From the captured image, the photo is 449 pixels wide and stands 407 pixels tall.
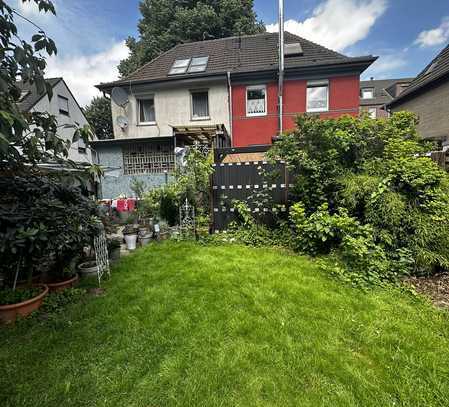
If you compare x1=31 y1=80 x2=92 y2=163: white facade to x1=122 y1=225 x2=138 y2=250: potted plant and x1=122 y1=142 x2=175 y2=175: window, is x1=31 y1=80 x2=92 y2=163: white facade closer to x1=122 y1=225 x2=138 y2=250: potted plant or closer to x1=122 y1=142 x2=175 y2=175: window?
x1=122 y1=142 x2=175 y2=175: window

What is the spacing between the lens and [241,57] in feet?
36.5

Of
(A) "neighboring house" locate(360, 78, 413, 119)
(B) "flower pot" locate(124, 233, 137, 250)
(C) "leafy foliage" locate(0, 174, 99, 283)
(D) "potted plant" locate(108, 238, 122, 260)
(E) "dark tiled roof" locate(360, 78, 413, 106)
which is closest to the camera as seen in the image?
(C) "leafy foliage" locate(0, 174, 99, 283)

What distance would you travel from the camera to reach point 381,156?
13.5 ft

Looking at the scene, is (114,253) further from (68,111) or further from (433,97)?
A: (68,111)

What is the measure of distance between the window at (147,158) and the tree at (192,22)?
416 inches

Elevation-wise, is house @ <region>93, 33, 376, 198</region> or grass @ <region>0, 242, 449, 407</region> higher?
house @ <region>93, 33, 376, 198</region>

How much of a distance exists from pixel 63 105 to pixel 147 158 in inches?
358

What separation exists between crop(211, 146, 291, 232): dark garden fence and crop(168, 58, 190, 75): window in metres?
7.47

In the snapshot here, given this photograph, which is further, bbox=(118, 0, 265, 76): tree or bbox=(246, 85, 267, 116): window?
bbox=(118, 0, 265, 76): tree

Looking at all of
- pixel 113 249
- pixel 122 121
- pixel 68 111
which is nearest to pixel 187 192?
pixel 113 249

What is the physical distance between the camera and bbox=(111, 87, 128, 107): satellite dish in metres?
10.3

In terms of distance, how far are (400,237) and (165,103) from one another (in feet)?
34.0

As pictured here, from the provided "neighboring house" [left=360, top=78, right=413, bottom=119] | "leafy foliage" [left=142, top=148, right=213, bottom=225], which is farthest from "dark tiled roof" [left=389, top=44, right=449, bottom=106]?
"leafy foliage" [left=142, top=148, right=213, bottom=225]

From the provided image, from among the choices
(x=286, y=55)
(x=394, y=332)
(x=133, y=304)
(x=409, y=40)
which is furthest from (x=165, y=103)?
(x=409, y=40)
